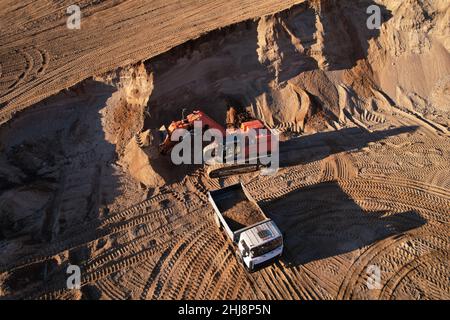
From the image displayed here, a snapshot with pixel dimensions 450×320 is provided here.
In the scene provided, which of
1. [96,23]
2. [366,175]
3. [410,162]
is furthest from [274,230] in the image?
[96,23]

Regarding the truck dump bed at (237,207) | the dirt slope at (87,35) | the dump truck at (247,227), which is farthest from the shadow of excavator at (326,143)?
the dirt slope at (87,35)

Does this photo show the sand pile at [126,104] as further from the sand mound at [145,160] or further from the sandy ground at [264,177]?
the sand mound at [145,160]

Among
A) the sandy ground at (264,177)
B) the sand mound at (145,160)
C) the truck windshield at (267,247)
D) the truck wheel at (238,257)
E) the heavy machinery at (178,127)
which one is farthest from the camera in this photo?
the heavy machinery at (178,127)

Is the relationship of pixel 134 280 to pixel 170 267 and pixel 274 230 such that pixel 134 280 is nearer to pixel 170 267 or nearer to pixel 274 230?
pixel 170 267

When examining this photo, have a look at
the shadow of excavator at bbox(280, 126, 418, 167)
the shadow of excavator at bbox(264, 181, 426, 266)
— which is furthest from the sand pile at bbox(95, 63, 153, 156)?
the shadow of excavator at bbox(264, 181, 426, 266)

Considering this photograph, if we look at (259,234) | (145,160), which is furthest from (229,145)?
(259,234)

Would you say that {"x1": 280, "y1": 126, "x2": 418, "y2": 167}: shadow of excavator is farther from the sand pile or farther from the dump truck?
the sand pile
